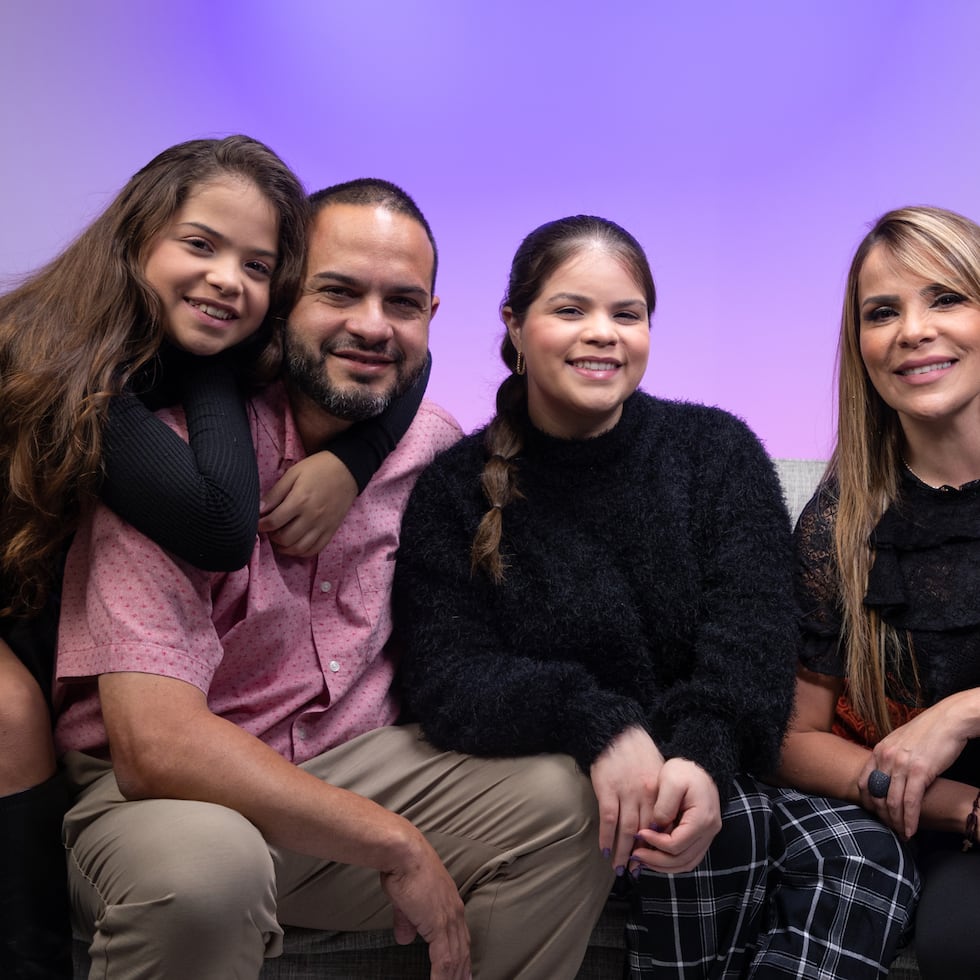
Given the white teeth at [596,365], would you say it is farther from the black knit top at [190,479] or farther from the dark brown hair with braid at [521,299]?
the black knit top at [190,479]

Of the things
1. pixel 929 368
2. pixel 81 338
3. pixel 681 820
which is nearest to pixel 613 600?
pixel 681 820

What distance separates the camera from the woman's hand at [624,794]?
146cm

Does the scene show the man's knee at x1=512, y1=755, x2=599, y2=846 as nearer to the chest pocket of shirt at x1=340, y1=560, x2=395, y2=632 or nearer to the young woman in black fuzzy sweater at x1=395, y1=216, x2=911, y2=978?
the young woman in black fuzzy sweater at x1=395, y1=216, x2=911, y2=978

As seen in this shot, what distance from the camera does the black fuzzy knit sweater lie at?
61.0 inches

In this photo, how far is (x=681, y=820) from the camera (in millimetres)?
1455

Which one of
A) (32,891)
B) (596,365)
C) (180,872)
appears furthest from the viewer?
(596,365)

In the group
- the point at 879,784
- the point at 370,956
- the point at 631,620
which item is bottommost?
the point at 370,956

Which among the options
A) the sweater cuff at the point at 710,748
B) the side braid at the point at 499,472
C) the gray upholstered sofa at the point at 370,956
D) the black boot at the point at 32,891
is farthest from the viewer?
the side braid at the point at 499,472

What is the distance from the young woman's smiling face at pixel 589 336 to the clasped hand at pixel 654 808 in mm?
539

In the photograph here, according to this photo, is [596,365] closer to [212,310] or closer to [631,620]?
[631,620]

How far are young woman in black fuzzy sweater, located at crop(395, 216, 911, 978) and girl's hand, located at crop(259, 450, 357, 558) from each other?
15 cm

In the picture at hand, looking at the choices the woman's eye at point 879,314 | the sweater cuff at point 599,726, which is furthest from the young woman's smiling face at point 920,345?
the sweater cuff at point 599,726

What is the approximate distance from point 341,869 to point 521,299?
2.92ft

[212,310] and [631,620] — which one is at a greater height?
[212,310]
